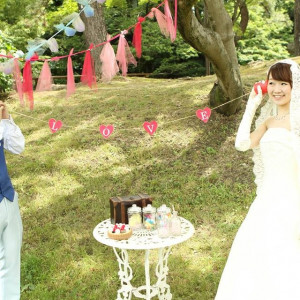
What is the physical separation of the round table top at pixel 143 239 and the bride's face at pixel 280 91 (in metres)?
1.17

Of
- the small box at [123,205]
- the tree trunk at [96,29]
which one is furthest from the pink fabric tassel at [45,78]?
the tree trunk at [96,29]

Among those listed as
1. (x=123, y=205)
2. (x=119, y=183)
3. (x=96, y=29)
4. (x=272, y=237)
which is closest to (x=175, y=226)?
(x=123, y=205)

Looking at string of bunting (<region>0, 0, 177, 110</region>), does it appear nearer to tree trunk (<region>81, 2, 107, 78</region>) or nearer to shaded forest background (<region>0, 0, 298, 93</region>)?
tree trunk (<region>81, 2, 107, 78</region>)

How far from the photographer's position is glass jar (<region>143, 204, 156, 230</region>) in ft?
11.6

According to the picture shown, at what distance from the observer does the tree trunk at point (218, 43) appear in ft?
17.7

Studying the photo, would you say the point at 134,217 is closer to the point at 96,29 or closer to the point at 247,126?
the point at 247,126

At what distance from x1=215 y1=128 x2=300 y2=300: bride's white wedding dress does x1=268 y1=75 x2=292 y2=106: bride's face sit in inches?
7.4

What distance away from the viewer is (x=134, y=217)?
11.7ft

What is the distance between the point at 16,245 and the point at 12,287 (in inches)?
12.9

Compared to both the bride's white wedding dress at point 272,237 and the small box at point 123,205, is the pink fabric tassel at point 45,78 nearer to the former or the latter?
the small box at point 123,205

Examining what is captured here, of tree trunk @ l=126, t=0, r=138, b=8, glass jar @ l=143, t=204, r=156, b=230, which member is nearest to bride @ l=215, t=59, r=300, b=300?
glass jar @ l=143, t=204, r=156, b=230

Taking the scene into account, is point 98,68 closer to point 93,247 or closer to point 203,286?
point 93,247

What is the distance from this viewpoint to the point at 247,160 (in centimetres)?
653

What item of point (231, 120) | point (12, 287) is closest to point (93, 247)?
point (12, 287)
